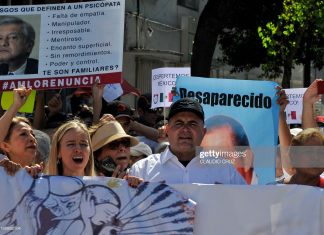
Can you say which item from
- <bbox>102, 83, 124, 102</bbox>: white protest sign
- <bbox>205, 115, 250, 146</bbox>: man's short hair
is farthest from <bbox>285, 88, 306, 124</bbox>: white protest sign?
<bbox>205, 115, 250, 146</bbox>: man's short hair

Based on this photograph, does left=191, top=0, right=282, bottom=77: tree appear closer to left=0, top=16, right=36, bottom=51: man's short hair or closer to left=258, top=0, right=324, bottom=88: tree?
left=258, top=0, right=324, bottom=88: tree

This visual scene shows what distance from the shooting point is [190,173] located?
413 centimetres

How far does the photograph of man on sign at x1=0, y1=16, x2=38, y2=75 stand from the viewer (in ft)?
18.5

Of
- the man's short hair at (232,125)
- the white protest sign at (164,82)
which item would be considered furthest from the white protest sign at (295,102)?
the man's short hair at (232,125)

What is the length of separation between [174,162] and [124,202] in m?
0.45

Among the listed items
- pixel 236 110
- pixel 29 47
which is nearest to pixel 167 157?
pixel 236 110

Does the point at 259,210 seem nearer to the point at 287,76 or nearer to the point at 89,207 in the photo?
the point at 89,207

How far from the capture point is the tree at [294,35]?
1664 centimetres

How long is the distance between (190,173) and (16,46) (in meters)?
2.17

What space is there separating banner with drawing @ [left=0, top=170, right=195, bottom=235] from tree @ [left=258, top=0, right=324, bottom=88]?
1291 cm

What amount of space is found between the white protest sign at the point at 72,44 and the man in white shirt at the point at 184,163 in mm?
1632

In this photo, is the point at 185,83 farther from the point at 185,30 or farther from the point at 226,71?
the point at 226,71

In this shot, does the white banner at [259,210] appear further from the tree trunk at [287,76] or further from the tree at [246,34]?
the tree trunk at [287,76]

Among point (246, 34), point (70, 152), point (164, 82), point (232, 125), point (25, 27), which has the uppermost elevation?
point (246, 34)
